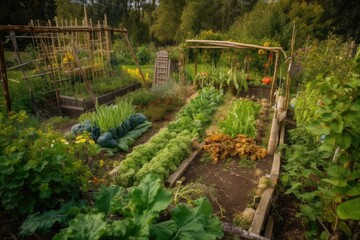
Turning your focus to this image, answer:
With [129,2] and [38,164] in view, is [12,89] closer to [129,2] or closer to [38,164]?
[38,164]

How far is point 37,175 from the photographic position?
2.15 m

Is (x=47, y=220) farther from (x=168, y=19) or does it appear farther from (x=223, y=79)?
(x=168, y=19)

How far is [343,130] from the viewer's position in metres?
1.88

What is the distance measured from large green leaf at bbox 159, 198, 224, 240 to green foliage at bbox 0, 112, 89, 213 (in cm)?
97

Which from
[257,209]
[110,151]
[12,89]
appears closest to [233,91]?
[110,151]

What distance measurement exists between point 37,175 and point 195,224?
4.42 ft

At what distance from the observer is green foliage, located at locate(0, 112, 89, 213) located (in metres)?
2.13

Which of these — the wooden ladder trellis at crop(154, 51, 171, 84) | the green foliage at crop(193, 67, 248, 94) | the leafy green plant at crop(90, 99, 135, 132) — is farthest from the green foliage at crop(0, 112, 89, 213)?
the wooden ladder trellis at crop(154, 51, 171, 84)

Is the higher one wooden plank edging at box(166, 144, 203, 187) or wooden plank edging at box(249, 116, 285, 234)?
wooden plank edging at box(249, 116, 285, 234)

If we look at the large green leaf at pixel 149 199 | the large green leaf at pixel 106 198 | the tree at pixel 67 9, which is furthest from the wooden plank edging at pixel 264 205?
the tree at pixel 67 9

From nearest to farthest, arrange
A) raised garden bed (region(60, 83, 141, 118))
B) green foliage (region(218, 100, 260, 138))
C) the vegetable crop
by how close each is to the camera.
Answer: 1. the vegetable crop
2. green foliage (region(218, 100, 260, 138))
3. raised garden bed (region(60, 83, 141, 118))

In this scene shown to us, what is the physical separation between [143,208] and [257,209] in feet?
4.48

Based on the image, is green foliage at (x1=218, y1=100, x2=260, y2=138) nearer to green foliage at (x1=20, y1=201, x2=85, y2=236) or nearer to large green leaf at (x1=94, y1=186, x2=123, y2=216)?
large green leaf at (x1=94, y1=186, x2=123, y2=216)

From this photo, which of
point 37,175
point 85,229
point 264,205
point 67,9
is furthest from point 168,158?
point 67,9
